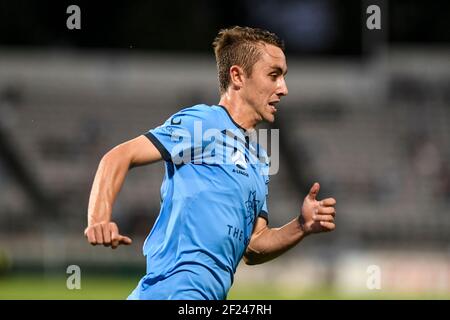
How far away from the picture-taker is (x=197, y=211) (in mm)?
5848

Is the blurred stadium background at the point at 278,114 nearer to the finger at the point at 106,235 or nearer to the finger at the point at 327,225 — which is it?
the finger at the point at 327,225

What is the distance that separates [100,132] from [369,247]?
967 centimetres

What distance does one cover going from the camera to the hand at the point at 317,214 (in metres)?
6.12

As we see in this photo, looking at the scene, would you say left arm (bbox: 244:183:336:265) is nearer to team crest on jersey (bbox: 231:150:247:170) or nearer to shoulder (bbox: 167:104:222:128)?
team crest on jersey (bbox: 231:150:247:170)

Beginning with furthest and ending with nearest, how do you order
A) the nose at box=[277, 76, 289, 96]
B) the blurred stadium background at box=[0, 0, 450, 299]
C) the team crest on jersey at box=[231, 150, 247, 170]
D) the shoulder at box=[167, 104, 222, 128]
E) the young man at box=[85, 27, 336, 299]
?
the blurred stadium background at box=[0, 0, 450, 299] → the nose at box=[277, 76, 289, 96] → the team crest on jersey at box=[231, 150, 247, 170] → the shoulder at box=[167, 104, 222, 128] → the young man at box=[85, 27, 336, 299]

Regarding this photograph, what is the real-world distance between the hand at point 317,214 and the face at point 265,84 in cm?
57

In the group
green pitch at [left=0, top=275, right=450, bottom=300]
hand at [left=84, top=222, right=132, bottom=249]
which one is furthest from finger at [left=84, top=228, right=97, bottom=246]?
green pitch at [left=0, top=275, right=450, bottom=300]

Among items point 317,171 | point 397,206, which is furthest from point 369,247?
point 317,171

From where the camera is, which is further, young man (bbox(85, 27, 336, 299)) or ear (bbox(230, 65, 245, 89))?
ear (bbox(230, 65, 245, 89))

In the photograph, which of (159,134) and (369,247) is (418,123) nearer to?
(369,247)

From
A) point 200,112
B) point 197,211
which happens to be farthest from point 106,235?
point 200,112

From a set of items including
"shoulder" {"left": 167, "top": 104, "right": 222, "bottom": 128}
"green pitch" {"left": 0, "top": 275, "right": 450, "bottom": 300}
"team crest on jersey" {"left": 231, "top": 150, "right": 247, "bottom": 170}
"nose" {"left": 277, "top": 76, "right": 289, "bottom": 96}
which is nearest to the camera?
"shoulder" {"left": 167, "top": 104, "right": 222, "bottom": 128}

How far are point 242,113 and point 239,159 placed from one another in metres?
0.35

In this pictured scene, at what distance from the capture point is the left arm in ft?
20.1
